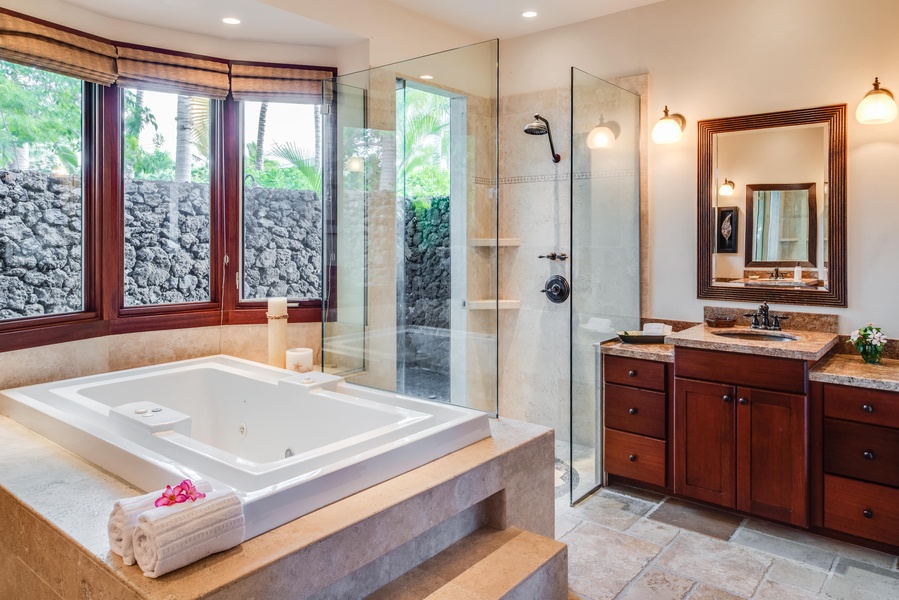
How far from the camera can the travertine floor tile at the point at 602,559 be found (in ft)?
8.02

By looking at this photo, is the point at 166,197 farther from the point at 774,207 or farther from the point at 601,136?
the point at 774,207

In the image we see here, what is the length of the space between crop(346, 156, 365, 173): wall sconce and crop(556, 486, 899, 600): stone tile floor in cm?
208

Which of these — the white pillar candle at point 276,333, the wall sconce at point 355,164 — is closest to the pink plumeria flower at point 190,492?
the white pillar candle at point 276,333

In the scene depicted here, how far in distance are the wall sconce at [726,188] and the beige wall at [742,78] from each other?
16 cm

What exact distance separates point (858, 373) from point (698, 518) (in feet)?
3.34

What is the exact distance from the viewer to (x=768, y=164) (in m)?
3.24

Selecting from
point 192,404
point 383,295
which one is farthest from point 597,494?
point 192,404

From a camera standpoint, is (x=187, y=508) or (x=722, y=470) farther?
(x=722, y=470)

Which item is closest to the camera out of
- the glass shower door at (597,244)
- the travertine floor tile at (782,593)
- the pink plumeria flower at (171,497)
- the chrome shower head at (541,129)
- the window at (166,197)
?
the pink plumeria flower at (171,497)

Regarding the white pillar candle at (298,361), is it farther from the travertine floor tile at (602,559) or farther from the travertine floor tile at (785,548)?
the travertine floor tile at (785,548)

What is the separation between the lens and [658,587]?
7.98ft

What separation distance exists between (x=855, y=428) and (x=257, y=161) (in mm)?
3361

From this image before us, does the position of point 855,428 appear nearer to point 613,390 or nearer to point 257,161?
point 613,390

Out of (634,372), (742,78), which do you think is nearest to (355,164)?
(634,372)
